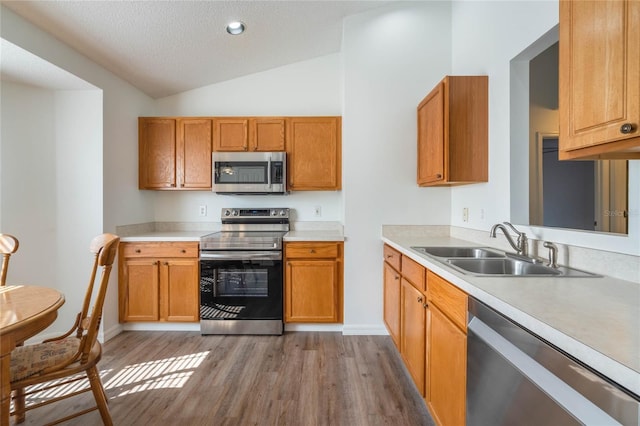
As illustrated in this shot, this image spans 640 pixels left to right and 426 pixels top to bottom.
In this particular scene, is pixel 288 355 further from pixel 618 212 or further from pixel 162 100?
pixel 162 100

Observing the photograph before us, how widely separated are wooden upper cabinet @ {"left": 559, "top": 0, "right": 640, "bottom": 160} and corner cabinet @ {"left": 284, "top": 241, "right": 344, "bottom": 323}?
204cm

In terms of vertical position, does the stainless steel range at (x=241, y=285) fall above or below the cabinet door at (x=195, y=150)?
below

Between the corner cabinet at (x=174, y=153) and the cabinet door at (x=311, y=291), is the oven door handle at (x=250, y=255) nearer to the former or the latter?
the cabinet door at (x=311, y=291)

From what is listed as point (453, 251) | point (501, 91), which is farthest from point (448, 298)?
point (501, 91)

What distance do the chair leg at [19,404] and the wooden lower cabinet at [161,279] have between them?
121cm

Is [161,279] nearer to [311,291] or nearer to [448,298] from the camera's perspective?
[311,291]

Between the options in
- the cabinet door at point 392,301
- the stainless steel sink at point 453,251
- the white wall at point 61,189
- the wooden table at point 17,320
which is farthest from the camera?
the white wall at point 61,189

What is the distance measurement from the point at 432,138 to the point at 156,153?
282 centimetres

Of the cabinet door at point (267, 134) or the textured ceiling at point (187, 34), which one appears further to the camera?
the cabinet door at point (267, 134)

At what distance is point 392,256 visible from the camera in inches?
96.3

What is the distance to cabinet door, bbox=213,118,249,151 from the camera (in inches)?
125

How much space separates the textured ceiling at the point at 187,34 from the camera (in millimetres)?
2129

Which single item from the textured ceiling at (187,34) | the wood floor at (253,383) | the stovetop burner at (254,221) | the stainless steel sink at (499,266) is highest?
the textured ceiling at (187,34)

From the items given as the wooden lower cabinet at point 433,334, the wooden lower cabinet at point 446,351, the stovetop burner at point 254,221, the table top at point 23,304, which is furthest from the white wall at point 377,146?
the table top at point 23,304
